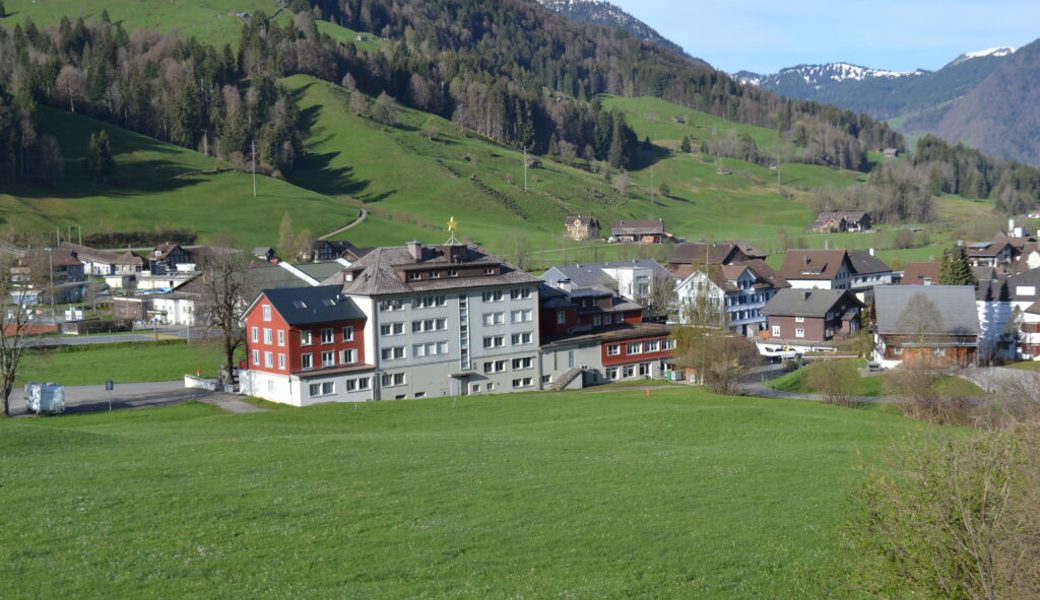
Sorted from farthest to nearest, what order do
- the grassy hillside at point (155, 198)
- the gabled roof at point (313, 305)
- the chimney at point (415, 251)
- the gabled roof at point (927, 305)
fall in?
the grassy hillside at point (155, 198)
the gabled roof at point (927, 305)
the chimney at point (415, 251)
the gabled roof at point (313, 305)

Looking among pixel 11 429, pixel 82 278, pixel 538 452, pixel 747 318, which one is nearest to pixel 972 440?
pixel 538 452

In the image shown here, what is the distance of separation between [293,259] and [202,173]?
156 ft

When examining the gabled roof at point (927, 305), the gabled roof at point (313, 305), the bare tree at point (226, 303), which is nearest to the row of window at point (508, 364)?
the gabled roof at point (313, 305)

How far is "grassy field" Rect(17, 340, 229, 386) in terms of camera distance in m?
65.8

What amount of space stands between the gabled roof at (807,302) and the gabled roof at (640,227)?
7460 centimetres

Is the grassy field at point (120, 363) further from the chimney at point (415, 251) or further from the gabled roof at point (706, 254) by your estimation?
the gabled roof at point (706, 254)

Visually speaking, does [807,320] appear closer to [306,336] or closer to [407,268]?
[407,268]

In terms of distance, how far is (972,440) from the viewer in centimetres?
1298

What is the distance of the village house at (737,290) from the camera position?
92.6 meters

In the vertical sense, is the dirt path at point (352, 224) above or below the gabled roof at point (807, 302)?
above

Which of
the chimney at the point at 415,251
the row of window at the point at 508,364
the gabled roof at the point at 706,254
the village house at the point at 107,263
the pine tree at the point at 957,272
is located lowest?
the row of window at the point at 508,364

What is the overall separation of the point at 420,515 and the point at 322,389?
130 feet

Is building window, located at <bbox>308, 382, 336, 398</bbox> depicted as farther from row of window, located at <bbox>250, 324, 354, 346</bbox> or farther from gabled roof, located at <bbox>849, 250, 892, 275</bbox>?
gabled roof, located at <bbox>849, 250, 892, 275</bbox>

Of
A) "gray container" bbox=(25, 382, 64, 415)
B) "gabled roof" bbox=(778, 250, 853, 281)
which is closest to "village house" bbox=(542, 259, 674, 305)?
"gabled roof" bbox=(778, 250, 853, 281)
